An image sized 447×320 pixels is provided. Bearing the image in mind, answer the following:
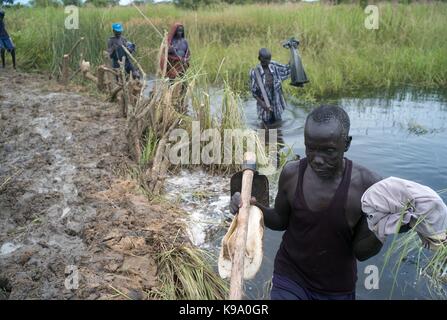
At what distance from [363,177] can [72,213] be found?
2.67 metres

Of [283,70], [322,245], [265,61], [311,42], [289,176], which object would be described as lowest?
[322,245]

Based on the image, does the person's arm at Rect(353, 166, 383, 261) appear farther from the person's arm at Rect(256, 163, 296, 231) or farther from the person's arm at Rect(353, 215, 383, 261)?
the person's arm at Rect(256, 163, 296, 231)

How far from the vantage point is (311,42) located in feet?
36.4

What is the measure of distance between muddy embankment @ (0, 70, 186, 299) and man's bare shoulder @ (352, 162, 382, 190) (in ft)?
5.08

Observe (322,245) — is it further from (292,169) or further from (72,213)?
(72,213)

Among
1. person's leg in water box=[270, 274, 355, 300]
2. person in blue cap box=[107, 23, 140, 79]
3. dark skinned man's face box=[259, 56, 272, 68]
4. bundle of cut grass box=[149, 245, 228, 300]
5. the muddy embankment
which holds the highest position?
person in blue cap box=[107, 23, 140, 79]

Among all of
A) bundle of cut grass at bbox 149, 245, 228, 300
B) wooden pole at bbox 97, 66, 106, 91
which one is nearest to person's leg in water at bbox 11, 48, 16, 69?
wooden pole at bbox 97, 66, 106, 91

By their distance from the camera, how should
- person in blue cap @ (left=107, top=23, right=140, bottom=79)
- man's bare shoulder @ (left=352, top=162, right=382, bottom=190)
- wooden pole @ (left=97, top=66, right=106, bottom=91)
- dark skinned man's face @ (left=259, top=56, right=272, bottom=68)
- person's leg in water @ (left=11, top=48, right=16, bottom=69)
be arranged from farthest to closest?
person's leg in water @ (left=11, top=48, right=16, bottom=69) → person in blue cap @ (left=107, top=23, right=140, bottom=79) → wooden pole @ (left=97, top=66, right=106, bottom=91) → dark skinned man's face @ (left=259, top=56, right=272, bottom=68) → man's bare shoulder @ (left=352, top=162, right=382, bottom=190)

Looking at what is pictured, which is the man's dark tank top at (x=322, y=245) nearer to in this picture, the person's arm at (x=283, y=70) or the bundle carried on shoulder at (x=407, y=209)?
the bundle carried on shoulder at (x=407, y=209)

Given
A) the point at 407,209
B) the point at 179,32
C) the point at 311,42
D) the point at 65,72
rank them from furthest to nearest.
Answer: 1. the point at 311,42
2. the point at 65,72
3. the point at 179,32
4. the point at 407,209

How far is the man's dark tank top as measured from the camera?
1977 millimetres

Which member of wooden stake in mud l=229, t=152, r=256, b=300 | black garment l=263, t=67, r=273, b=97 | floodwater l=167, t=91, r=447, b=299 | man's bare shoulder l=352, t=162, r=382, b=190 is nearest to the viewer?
wooden stake in mud l=229, t=152, r=256, b=300

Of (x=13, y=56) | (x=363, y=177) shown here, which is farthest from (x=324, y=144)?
(x=13, y=56)
